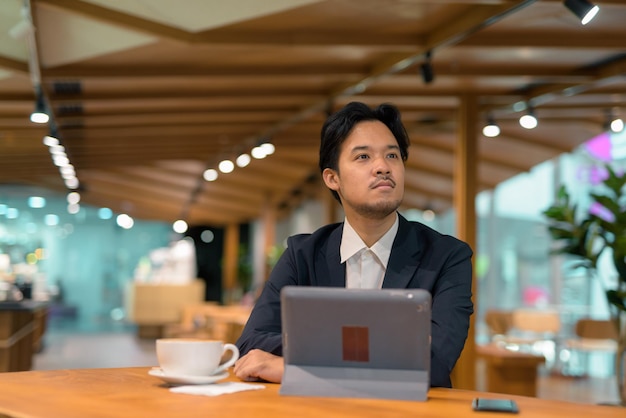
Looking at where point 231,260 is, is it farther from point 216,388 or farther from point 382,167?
point 216,388

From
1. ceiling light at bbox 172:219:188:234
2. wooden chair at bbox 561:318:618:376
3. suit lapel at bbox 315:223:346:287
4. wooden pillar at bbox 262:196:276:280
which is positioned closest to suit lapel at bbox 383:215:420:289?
suit lapel at bbox 315:223:346:287

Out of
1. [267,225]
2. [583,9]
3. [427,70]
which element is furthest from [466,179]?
[267,225]

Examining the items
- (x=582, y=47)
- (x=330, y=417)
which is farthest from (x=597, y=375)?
(x=330, y=417)

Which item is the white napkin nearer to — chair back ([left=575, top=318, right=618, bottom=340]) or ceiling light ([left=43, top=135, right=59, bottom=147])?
chair back ([left=575, top=318, right=618, bottom=340])

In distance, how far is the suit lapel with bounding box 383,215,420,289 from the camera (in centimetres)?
251

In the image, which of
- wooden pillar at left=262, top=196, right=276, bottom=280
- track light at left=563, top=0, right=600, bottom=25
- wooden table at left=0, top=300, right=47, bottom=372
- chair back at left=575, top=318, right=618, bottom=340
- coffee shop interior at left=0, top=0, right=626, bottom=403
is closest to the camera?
track light at left=563, top=0, right=600, bottom=25

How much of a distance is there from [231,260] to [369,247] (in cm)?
2805

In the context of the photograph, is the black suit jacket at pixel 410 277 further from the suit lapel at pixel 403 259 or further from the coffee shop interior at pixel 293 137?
the coffee shop interior at pixel 293 137

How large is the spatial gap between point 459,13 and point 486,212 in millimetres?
10837

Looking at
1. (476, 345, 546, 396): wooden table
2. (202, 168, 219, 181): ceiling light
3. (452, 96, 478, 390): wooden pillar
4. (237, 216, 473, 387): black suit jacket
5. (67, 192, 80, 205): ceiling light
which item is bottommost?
(476, 345, 546, 396): wooden table

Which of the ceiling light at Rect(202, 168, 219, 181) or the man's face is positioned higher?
the ceiling light at Rect(202, 168, 219, 181)

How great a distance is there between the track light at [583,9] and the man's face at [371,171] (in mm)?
3697

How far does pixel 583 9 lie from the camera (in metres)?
5.89

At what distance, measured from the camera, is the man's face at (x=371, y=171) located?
252 cm
